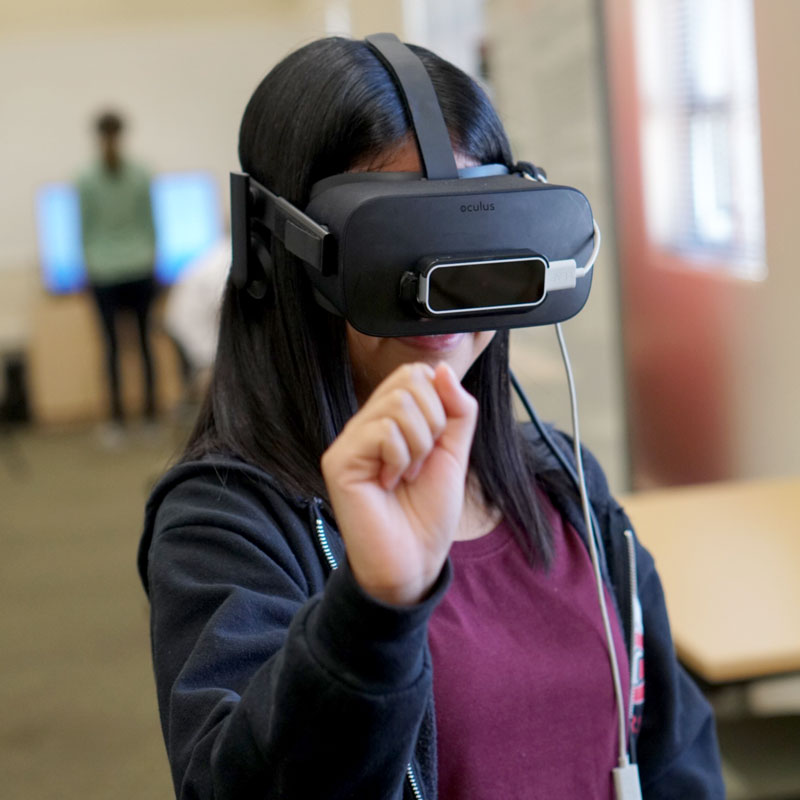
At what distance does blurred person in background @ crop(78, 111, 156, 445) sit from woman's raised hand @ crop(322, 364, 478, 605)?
5.91m

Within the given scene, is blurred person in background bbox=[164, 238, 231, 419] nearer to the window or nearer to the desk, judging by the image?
the window

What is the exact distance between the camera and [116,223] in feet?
20.6

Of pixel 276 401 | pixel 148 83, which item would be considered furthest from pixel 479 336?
pixel 148 83

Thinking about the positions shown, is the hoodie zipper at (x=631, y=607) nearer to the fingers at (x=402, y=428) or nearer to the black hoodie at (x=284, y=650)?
the black hoodie at (x=284, y=650)

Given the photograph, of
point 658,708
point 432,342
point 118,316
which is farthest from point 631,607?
point 118,316

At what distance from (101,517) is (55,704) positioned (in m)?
1.86

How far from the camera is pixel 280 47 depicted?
7.79 m

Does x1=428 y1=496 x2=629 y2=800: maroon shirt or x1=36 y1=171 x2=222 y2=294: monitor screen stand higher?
x1=36 y1=171 x2=222 y2=294: monitor screen

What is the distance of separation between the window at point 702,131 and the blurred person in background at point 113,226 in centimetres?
368

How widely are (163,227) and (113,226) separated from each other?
0.85 m

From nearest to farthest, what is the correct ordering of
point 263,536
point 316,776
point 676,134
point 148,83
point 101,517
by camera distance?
point 316,776
point 263,536
point 676,134
point 101,517
point 148,83

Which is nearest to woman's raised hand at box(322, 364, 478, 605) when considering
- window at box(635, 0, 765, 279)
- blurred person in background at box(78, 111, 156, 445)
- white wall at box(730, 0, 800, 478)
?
white wall at box(730, 0, 800, 478)

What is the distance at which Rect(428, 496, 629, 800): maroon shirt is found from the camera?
890mm

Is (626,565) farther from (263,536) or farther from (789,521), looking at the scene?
(789,521)
